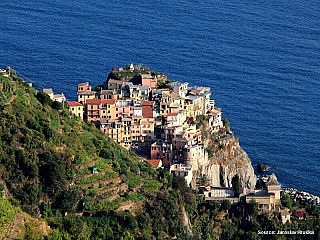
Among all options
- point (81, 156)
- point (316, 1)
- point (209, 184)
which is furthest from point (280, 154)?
point (316, 1)

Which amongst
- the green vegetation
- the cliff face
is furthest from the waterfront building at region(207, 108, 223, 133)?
the green vegetation

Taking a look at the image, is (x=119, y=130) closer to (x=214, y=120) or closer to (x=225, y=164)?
(x=214, y=120)

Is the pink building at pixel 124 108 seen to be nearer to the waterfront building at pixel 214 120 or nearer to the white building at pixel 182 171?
the white building at pixel 182 171

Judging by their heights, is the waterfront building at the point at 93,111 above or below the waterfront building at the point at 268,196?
above

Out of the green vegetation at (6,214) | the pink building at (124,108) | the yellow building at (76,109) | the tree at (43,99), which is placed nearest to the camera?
the green vegetation at (6,214)

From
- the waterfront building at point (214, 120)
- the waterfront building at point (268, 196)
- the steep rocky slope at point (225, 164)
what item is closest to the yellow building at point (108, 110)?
the steep rocky slope at point (225, 164)

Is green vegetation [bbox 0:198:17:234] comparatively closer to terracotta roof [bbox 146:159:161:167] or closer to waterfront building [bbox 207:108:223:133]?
terracotta roof [bbox 146:159:161:167]
